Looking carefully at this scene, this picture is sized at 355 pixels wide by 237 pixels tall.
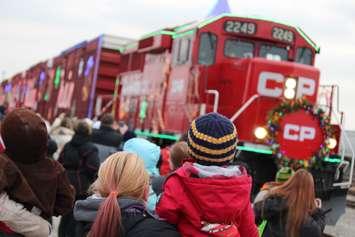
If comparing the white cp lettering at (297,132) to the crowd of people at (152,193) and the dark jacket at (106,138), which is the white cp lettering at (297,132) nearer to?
the dark jacket at (106,138)

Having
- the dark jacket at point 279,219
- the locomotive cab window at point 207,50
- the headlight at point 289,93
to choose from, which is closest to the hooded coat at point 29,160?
the dark jacket at point 279,219

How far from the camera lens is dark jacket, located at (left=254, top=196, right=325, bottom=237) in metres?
4.73

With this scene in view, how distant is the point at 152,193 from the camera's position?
459 cm

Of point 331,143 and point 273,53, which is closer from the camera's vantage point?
point 331,143

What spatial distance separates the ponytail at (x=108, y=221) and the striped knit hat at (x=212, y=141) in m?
0.46

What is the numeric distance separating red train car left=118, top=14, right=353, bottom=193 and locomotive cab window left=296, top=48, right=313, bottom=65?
0.07 ft

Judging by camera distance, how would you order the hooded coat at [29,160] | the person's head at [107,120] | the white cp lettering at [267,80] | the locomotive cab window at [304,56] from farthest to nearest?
1. the locomotive cab window at [304,56]
2. the white cp lettering at [267,80]
3. the person's head at [107,120]
4. the hooded coat at [29,160]

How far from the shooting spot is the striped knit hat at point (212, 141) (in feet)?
10.3

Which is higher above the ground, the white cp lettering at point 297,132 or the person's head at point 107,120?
the white cp lettering at point 297,132

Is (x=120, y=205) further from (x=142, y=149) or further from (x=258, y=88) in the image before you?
(x=258, y=88)

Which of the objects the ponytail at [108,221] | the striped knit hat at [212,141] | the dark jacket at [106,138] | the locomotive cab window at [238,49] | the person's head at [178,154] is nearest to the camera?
the ponytail at [108,221]

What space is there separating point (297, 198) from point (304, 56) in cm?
896

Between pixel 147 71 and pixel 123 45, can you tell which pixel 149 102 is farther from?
pixel 123 45

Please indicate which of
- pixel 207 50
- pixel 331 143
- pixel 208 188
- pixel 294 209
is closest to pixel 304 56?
pixel 331 143
